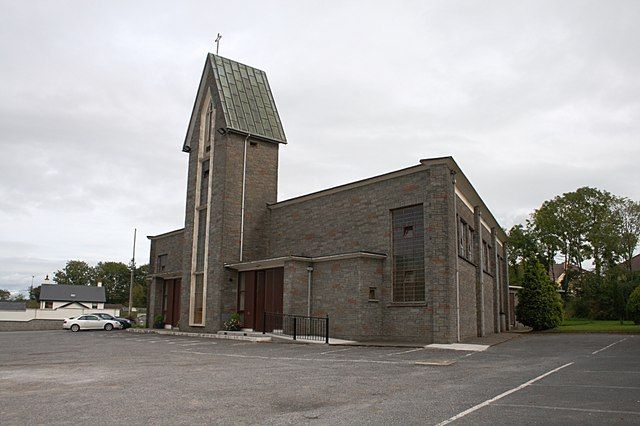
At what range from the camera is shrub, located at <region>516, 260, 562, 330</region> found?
29578 mm

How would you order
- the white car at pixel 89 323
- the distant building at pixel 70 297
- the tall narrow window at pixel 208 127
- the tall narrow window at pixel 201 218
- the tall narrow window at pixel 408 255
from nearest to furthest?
1. the tall narrow window at pixel 408 255
2. the tall narrow window at pixel 201 218
3. the tall narrow window at pixel 208 127
4. the white car at pixel 89 323
5. the distant building at pixel 70 297

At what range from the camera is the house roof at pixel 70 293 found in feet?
235

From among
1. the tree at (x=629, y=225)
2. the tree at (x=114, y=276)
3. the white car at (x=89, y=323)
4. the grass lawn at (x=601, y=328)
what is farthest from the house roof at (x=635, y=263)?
the tree at (x=114, y=276)

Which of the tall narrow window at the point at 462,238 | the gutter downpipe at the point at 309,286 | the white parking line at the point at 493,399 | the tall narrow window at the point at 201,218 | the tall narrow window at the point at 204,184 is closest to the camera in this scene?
the white parking line at the point at 493,399

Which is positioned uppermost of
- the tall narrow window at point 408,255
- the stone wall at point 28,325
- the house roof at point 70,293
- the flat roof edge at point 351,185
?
the flat roof edge at point 351,185

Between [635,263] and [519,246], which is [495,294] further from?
[635,263]

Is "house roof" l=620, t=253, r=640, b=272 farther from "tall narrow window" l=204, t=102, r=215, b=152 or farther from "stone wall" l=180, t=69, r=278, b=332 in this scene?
"tall narrow window" l=204, t=102, r=215, b=152

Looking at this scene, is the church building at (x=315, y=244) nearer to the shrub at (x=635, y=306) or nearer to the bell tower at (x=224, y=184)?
the bell tower at (x=224, y=184)

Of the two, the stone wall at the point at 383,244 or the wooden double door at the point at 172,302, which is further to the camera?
the wooden double door at the point at 172,302

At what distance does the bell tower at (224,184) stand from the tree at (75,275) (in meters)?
85.5

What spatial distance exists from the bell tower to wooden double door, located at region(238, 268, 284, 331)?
2.11 feet

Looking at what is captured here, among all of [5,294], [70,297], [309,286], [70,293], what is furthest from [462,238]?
[5,294]

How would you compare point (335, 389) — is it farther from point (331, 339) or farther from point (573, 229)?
point (573, 229)

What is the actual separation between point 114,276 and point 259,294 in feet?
298
